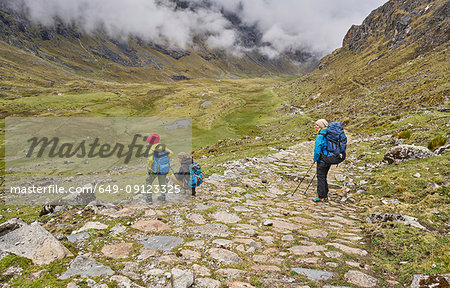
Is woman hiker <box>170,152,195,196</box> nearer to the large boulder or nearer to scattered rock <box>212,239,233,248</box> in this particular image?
scattered rock <box>212,239,233,248</box>

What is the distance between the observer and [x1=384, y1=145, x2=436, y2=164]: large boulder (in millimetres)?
13250

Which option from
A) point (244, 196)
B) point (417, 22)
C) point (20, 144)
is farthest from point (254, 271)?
point (417, 22)

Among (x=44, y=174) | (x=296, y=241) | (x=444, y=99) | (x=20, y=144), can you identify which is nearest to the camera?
(x=296, y=241)

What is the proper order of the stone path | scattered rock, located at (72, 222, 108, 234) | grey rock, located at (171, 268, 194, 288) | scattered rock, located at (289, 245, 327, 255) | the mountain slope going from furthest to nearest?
the mountain slope, scattered rock, located at (72, 222, 108, 234), scattered rock, located at (289, 245, 327, 255), the stone path, grey rock, located at (171, 268, 194, 288)

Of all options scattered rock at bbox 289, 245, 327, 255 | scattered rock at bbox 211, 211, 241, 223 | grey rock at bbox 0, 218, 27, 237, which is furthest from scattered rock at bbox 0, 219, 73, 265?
scattered rock at bbox 289, 245, 327, 255

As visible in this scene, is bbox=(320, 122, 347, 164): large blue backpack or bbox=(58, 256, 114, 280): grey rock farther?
bbox=(320, 122, 347, 164): large blue backpack

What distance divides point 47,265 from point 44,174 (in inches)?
1488

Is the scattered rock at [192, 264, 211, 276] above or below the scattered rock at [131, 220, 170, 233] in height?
below

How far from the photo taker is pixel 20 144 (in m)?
48.7

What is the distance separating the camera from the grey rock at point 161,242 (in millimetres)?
6137

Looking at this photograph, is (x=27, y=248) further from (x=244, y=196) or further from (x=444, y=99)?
(x=444, y=99)

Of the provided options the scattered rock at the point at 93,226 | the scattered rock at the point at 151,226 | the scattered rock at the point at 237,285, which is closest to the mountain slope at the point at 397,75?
the scattered rock at the point at 151,226

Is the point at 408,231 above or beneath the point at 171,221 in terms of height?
above

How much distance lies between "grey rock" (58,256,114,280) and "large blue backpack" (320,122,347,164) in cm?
959
